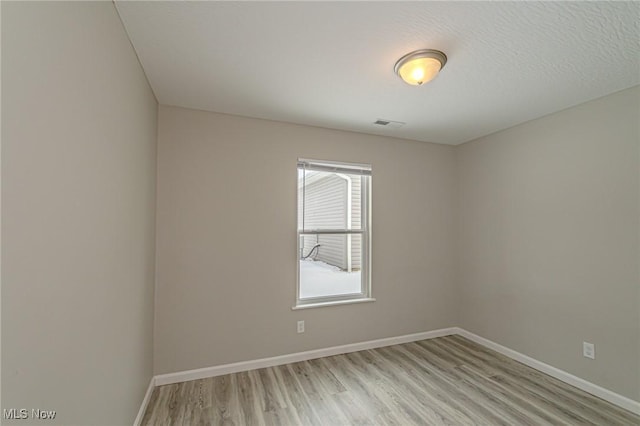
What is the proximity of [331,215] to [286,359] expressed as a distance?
1.63 metres

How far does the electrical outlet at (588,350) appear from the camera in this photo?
2.43 m

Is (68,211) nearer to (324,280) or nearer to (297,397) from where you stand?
(297,397)

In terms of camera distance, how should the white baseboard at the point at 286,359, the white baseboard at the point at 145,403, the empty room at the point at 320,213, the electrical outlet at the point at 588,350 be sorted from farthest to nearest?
the white baseboard at the point at 286,359 → the electrical outlet at the point at 588,350 → the white baseboard at the point at 145,403 → the empty room at the point at 320,213

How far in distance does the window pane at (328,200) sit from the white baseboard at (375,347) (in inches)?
54.4

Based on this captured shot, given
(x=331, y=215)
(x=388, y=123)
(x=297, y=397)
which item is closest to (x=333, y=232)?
(x=331, y=215)

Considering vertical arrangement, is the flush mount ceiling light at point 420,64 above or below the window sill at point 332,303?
above

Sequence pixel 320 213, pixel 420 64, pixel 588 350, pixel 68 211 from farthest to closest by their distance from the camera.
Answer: pixel 320 213
pixel 588 350
pixel 420 64
pixel 68 211

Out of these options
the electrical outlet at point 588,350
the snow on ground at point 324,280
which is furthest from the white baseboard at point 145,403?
the electrical outlet at point 588,350

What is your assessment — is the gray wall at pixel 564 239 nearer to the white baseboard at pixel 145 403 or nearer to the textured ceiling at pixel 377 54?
the textured ceiling at pixel 377 54

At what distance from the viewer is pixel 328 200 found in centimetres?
330

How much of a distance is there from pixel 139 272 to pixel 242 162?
136cm

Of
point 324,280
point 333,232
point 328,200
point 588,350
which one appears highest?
point 328,200

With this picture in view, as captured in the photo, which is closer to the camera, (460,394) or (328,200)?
(460,394)

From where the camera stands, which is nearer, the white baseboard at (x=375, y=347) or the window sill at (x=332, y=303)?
the white baseboard at (x=375, y=347)
